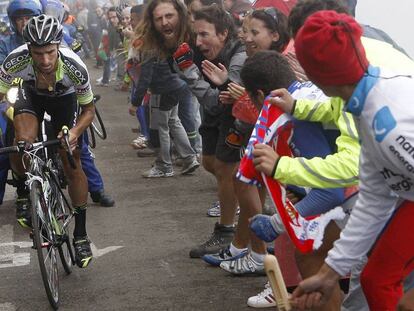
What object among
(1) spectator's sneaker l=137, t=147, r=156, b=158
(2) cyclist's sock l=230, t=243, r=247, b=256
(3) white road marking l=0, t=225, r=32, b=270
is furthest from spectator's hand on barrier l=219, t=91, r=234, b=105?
(1) spectator's sneaker l=137, t=147, r=156, b=158

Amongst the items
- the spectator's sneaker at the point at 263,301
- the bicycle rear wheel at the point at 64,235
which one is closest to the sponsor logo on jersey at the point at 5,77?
the bicycle rear wheel at the point at 64,235

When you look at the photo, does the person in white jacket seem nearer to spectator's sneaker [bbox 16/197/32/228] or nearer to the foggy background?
the foggy background

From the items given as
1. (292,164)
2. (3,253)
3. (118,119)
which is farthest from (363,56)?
(118,119)

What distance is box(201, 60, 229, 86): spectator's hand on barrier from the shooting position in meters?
5.79

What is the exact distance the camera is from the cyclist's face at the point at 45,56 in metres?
5.76

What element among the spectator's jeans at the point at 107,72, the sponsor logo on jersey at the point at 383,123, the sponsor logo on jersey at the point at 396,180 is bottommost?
the spectator's jeans at the point at 107,72

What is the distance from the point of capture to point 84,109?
619cm

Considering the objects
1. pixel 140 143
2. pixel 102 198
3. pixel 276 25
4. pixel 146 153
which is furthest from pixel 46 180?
pixel 140 143

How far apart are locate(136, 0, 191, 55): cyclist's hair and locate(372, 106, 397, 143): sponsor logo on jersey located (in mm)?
4558

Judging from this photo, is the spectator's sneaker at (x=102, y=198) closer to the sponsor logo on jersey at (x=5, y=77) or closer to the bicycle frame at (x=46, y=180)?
the bicycle frame at (x=46, y=180)

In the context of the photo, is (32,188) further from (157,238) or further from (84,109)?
(157,238)

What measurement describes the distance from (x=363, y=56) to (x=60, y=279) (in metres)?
3.58

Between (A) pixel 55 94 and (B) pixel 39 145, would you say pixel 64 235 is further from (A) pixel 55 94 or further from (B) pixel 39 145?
(A) pixel 55 94

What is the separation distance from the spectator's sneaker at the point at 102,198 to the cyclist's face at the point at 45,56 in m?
2.59
